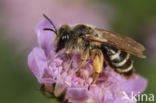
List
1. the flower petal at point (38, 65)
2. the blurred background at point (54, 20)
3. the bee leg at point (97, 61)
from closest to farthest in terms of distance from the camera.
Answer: the flower petal at point (38, 65)
the bee leg at point (97, 61)
the blurred background at point (54, 20)

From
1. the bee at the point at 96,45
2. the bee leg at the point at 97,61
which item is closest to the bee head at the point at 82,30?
the bee at the point at 96,45

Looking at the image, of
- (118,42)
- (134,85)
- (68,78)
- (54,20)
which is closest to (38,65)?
(68,78)

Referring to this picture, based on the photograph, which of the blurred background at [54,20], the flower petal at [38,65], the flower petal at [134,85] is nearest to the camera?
the flower petal at [38,65]

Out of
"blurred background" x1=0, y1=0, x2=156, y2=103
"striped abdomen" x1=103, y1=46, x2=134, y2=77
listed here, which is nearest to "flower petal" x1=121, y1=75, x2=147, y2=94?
"striped abdomen" x1=103, y1=46, x2=134, y2=77

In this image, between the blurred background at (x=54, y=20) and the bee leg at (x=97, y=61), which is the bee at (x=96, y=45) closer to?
the bee leg at (x=97, y=61)

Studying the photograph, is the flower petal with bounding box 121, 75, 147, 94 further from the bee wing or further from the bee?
the bee wing

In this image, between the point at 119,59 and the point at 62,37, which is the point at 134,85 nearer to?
the point at 119,59
